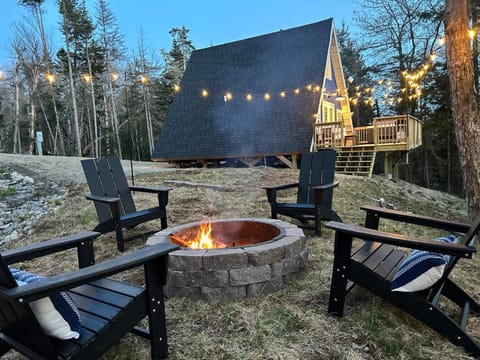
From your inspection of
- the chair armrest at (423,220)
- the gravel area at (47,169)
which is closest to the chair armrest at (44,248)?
the chair armrest at (423,220)

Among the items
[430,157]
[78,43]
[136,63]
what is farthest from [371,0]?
[78,43]

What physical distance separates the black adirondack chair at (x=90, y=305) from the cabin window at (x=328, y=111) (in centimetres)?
1033

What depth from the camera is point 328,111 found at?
451 inches

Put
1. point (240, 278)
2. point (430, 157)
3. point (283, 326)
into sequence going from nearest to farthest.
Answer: point (283, 326), point (240, 278), point (430, 157)

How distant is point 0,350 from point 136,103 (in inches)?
760

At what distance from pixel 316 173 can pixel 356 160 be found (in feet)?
19.7

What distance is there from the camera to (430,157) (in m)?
14.1

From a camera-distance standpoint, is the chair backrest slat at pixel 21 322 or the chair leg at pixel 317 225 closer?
the chair backrest slat at pixel 21 322

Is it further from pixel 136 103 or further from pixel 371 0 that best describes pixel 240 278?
pixel 136 103

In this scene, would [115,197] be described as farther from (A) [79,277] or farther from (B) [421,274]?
(B) [421,274]

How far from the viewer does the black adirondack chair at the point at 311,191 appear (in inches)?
140

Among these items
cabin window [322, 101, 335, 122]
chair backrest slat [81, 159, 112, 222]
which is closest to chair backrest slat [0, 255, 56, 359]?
chair backrest slat [81, 159, 112, 222]

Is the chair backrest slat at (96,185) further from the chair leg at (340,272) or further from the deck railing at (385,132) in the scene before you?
the deck railing at (385,132)

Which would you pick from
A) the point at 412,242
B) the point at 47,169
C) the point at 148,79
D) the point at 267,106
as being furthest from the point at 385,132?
the point at 148,79
